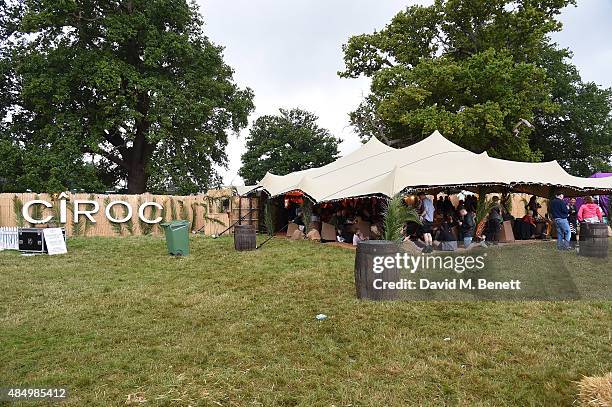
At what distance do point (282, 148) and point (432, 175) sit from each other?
1317 inches

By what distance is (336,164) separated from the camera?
17.5m

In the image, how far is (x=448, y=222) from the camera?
1220cm

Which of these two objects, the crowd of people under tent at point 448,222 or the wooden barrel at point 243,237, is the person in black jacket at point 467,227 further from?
the wooden barrel at point 243,237

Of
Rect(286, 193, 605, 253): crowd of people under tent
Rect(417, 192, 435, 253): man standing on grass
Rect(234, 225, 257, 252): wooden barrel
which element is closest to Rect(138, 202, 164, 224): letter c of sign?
Rect(286, 193, 605, 253): crowd of people under tent

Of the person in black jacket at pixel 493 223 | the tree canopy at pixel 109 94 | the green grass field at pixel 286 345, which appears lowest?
the green grass field at pixel 286 345

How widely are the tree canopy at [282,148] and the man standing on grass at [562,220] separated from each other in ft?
110

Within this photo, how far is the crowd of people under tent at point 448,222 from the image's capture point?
1088 centimetres

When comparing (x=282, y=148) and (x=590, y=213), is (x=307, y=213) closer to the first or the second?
(x=590, y=213)

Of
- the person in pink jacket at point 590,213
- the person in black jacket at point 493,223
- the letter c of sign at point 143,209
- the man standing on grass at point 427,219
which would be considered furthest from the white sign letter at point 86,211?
the person in pink jacket at point 590,213

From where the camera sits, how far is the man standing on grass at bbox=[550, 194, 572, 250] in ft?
34.9

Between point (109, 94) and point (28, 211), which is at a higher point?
point (109, 94)

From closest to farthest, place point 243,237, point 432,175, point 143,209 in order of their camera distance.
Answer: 1. point 432,175
2. point 243,237
3. point 143,209

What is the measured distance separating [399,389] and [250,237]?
9222 mm

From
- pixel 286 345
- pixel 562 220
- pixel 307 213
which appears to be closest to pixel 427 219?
pixel 562 220
